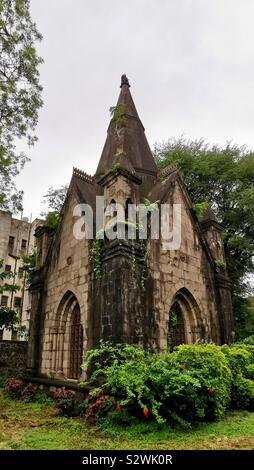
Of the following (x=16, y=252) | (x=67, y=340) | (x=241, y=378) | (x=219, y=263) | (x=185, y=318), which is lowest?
(x=241, y=378)

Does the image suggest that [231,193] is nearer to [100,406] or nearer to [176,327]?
[176,327]

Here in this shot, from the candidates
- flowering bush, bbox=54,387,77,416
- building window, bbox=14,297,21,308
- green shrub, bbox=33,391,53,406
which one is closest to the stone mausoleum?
green shrub, bbox=33,391,53,406

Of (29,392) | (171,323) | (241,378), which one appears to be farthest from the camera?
(29,392)

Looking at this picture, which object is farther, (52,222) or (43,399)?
(52,222)

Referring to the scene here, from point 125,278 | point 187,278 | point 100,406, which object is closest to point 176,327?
point 187,278

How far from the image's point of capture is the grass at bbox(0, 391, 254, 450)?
5055 millimetres

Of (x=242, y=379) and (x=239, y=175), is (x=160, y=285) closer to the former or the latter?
(x=242, y=379)

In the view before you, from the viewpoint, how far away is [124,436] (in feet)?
18.4

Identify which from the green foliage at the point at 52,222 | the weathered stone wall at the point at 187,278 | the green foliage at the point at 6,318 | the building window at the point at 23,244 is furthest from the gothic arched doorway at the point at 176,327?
the building window at the point at 23,244

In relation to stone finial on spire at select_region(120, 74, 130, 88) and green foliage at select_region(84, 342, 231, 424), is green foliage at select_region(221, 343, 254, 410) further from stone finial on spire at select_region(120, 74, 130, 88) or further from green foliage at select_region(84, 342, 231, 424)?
stone finial on spire at select_region(120, 74, 130, 88)

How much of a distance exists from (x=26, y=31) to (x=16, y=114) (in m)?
3.01

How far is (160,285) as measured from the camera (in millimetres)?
9609

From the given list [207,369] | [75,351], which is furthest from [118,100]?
[207,369]

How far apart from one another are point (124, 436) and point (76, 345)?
5244 mm
